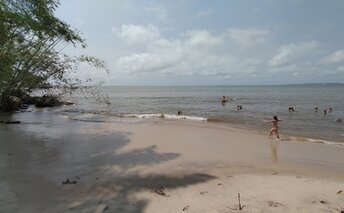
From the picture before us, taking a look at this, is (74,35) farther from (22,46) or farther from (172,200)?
(172,200)

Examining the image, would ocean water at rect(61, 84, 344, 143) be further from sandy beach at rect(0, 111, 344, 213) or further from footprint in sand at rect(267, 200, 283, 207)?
footprint in sand at rect(267, 200, 283, 207)

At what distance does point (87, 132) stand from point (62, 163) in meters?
7.08

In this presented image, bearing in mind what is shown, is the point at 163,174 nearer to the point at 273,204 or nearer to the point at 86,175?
the point at 86,175

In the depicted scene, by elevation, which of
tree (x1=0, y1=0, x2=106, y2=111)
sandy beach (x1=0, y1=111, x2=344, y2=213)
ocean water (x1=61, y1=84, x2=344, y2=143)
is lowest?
ocean water (x1=61, y1=84, x2=344, y2=143)

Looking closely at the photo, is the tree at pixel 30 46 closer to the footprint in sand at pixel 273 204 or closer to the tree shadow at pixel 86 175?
the tree shadow at pixel 86 175

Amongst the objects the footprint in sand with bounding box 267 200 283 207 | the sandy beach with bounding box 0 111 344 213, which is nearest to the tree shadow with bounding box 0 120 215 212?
the sandy beach with bounding box 0 111 344 213

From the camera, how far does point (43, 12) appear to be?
45.3ft

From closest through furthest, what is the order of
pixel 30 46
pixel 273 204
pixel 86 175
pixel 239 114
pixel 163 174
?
pixel 273 204 < pixel 86 175 < pixel 163 174 < pixel 30 46 < pixel 239 114

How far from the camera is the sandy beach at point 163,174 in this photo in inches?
265

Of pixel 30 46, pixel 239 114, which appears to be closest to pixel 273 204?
pixel 30 46

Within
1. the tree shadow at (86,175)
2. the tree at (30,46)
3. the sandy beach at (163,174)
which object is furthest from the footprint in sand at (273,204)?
the tree at (30,46)

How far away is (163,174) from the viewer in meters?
9.16

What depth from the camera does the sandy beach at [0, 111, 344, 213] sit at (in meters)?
6.73

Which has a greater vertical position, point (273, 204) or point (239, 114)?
point (273, 204)
